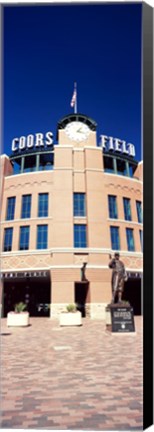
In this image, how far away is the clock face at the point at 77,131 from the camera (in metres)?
26.0

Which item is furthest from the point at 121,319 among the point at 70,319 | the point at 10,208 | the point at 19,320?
the point at 10,208

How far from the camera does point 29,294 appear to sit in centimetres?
2653

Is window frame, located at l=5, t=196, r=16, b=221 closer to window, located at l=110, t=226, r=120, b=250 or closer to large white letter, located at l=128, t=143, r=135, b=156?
window, located at l=110, t=226, r=120, b=250

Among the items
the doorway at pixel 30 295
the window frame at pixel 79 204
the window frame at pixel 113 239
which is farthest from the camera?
the doorway at pixel 30 295

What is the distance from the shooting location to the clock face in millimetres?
26016

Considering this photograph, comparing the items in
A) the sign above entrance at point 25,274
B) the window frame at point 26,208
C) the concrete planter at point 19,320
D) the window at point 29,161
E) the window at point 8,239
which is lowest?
the concrete planter at point 19,320

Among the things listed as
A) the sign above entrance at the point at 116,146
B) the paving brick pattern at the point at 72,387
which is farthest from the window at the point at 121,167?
the paving brick pattern at the point at 72,387

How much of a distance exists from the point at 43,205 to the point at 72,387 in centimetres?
1918

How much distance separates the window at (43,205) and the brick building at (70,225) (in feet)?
0.20

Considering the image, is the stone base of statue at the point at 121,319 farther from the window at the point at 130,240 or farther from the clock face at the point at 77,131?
the clock face at the point at 77,131

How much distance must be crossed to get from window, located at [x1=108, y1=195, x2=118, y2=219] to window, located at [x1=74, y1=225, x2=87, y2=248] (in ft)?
6.42

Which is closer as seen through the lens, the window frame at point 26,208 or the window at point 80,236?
the window at point 80,236

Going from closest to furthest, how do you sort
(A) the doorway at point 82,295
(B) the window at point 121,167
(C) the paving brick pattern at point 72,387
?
(C) the paving brick pattern at point 72,387 → (A) the doorway at point 82,295 → (B) the window at point 121,167

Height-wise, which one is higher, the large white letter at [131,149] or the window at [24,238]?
the large white letter at [131,149]
